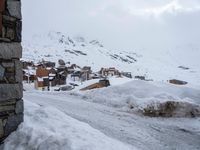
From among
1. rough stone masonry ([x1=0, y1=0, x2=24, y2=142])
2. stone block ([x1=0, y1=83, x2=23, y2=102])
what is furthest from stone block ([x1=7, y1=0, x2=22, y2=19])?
stone block ([x1=0, y1=83, x2=23, y2=102])

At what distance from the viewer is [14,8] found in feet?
19.8

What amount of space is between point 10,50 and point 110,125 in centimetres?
327

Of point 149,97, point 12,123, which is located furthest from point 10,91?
point 149,97

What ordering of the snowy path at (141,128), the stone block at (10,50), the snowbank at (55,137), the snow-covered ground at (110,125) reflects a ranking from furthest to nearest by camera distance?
the snowy path at (141,128), the stone block at (10,50), the snow-covered ground at (110,125), the snowbank at (55,137)

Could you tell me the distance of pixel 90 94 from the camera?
1342 centimetres

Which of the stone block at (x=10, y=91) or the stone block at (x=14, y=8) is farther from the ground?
the stone block at (x=14, y=8)

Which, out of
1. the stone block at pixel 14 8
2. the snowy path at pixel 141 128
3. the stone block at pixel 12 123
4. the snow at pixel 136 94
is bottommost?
the snowy path at pixel 141 128

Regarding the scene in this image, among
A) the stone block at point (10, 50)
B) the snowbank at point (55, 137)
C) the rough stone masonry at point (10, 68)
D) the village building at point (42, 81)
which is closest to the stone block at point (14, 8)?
the rough stone masonry at point (10, 68)

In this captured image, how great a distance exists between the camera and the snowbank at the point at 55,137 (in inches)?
203

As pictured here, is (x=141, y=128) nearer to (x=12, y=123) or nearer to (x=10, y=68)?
(x=12, y=123)

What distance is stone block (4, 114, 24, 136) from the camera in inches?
234

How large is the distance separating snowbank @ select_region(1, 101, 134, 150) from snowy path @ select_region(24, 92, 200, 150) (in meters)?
1.11

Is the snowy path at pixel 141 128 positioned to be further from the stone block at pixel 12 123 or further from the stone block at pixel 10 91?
the stone block at pixel 10 91

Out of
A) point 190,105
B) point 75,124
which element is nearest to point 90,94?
point 190,105
